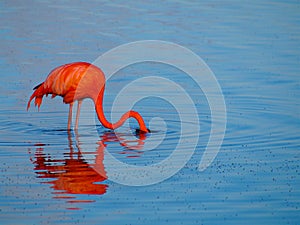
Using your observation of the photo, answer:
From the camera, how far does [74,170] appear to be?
10.9m

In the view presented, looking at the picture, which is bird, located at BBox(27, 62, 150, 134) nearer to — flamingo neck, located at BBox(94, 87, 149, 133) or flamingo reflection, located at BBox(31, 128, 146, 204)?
flamingo neck, located at BBox(94, 87, 149, 133)

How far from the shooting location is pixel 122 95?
15.4m

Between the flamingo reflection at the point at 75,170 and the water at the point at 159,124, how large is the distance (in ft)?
0.05

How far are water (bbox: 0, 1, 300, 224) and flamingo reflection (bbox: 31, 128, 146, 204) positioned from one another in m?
0.02

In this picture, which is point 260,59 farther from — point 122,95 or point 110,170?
point 110,170

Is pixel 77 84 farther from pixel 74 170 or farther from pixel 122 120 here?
pixel 74 170

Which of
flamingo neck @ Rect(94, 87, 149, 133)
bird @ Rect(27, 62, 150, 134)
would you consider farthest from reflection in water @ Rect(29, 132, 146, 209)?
bird @ Rect(27, 62, 150, 134)

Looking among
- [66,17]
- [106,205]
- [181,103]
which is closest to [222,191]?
[106,205]

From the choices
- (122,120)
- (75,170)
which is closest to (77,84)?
(122,120)

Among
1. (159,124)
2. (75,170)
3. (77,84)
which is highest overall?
(75,170)

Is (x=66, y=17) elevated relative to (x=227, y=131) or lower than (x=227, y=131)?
lower

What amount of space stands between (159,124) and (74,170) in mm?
3100

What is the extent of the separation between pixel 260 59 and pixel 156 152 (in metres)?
6.87

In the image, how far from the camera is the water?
369 inches
